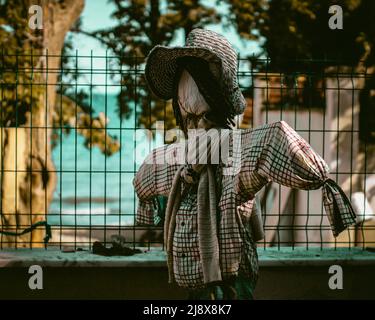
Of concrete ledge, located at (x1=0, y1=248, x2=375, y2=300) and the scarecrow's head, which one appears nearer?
the scarecrow's head

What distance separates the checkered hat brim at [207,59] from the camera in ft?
10.8

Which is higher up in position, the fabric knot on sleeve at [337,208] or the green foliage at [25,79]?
the green foliage at [25,79]

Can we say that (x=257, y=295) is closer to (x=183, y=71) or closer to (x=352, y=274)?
(x=352, y=274)

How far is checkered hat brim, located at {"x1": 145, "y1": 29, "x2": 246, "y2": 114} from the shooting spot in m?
3.30

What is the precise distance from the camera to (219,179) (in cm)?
335

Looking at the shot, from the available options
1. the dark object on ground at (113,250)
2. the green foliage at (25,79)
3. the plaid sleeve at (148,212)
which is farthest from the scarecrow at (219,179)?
the green foliage at (25,79)

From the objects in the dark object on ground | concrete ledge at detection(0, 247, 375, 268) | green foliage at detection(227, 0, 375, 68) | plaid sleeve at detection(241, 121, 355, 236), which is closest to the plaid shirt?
plaid sleeve at detection(241, 121, 355, 236)


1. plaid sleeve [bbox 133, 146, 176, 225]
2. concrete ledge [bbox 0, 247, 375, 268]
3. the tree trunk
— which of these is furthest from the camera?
the tree trunk

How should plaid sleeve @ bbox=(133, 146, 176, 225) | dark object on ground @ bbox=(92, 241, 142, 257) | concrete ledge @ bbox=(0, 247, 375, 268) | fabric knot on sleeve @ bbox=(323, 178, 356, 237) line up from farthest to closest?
dark object on ground @ bbox=(92, 241, 142, 257) → concrete ledge @ bbox=(0, 247, 375, 268) → plaid sleeve @ bbox=(133, 146, 176, 225) → fabric knot on sleeve @ bbox=(323, 178, 356, 237)

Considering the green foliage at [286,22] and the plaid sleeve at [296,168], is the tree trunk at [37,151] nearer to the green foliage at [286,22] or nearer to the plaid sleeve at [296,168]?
the green foliage at [286,22]

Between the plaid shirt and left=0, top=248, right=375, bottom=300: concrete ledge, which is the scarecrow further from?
left=0, top=248, right=375, bottom=300: concrete ledge

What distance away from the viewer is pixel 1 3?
390 inches

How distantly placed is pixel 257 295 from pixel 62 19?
5.25 m
